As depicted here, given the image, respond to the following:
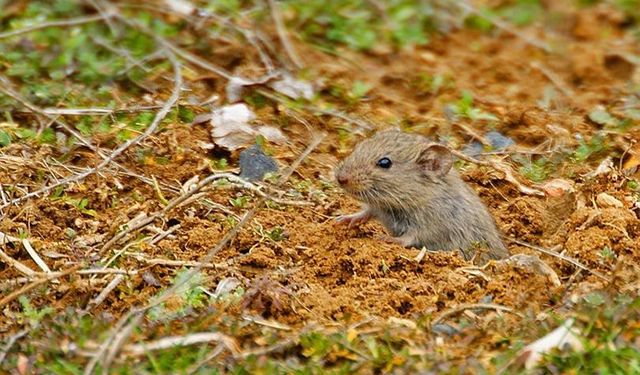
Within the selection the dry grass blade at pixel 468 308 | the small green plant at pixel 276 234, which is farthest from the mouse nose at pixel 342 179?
the dry grass blade at pixel 468 308

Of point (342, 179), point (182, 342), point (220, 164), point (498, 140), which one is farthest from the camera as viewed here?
point (498, 140)

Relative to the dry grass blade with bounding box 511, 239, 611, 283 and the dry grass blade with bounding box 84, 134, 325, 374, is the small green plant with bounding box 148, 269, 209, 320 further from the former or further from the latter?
the dry grass blade with bounding box 511, 239, 611, 283

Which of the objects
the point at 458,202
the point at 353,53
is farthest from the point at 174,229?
the point at 353,53

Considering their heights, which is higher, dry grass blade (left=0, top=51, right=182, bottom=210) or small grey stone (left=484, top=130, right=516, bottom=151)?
dry grass blade (left=0, top=51, right=182, bottom=210)

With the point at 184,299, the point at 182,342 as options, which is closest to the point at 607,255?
the point at 184,299

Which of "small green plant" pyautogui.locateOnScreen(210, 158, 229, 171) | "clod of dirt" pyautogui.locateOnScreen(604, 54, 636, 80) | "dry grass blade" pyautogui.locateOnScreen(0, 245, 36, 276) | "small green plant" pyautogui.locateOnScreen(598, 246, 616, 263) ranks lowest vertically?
"small green plant" pyautogui.locateOnScreen(210, 158, 229, 171)

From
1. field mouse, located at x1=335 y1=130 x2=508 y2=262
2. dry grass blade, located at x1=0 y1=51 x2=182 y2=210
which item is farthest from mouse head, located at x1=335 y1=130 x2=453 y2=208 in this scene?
dry grass blade, located at x1=0 y1=51 x2=182 y2=210

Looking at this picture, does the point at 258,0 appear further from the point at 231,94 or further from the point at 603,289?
the point at 603,289

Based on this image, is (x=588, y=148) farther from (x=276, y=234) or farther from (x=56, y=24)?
(x=56, y=24)
